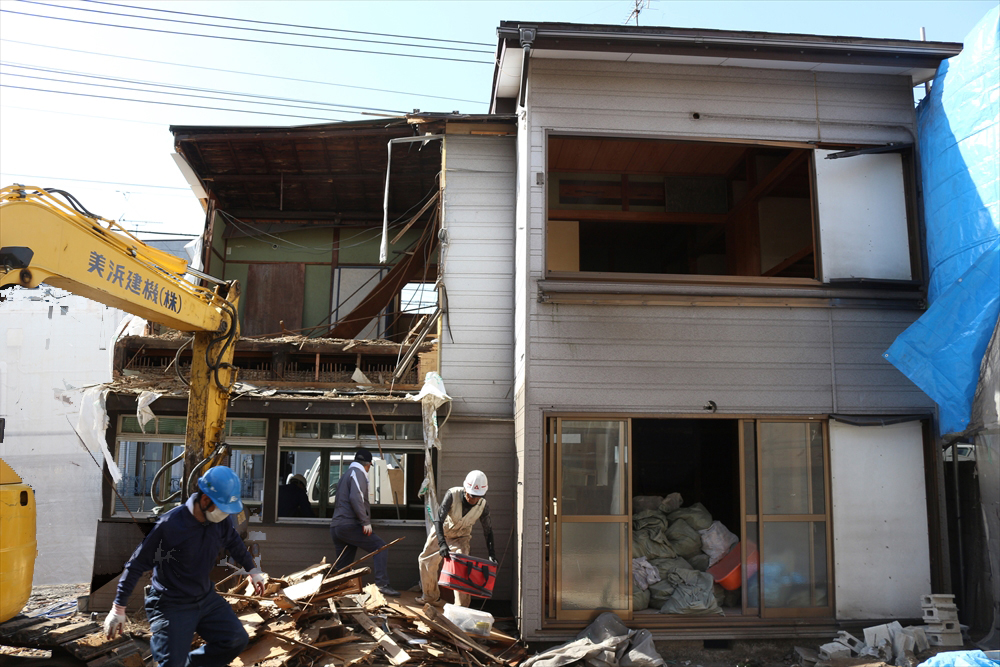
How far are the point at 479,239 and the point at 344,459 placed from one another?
13.3 ft

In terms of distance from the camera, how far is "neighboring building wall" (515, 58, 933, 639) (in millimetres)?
8664

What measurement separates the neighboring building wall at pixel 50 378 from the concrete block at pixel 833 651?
16.2 metres

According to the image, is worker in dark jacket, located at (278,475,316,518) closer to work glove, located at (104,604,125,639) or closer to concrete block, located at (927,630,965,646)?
work glove, located at (104,604,125,639)

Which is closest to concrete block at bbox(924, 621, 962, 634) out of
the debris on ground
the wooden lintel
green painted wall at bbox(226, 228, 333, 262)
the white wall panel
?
the debris on ground

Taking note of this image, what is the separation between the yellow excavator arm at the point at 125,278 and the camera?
5.63m

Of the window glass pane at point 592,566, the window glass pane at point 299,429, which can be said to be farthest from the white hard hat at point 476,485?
the window glass pane at point 299,429

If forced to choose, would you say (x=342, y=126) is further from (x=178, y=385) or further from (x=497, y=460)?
(x=497, y=460)

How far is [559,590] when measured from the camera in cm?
838

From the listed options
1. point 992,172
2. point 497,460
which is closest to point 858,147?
point 992,172

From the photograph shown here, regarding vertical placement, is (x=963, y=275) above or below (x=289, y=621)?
above

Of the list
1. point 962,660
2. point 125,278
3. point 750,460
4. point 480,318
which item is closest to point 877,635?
point 962,660

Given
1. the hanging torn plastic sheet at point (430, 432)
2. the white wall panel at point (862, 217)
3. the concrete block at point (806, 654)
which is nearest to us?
the concrete block at point (806, 654)

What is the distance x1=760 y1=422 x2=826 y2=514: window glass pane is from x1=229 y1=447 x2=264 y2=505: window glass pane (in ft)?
23.9

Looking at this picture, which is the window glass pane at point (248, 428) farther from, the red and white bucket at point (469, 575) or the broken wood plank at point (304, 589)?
the red and white bucket at point (469, 575)
